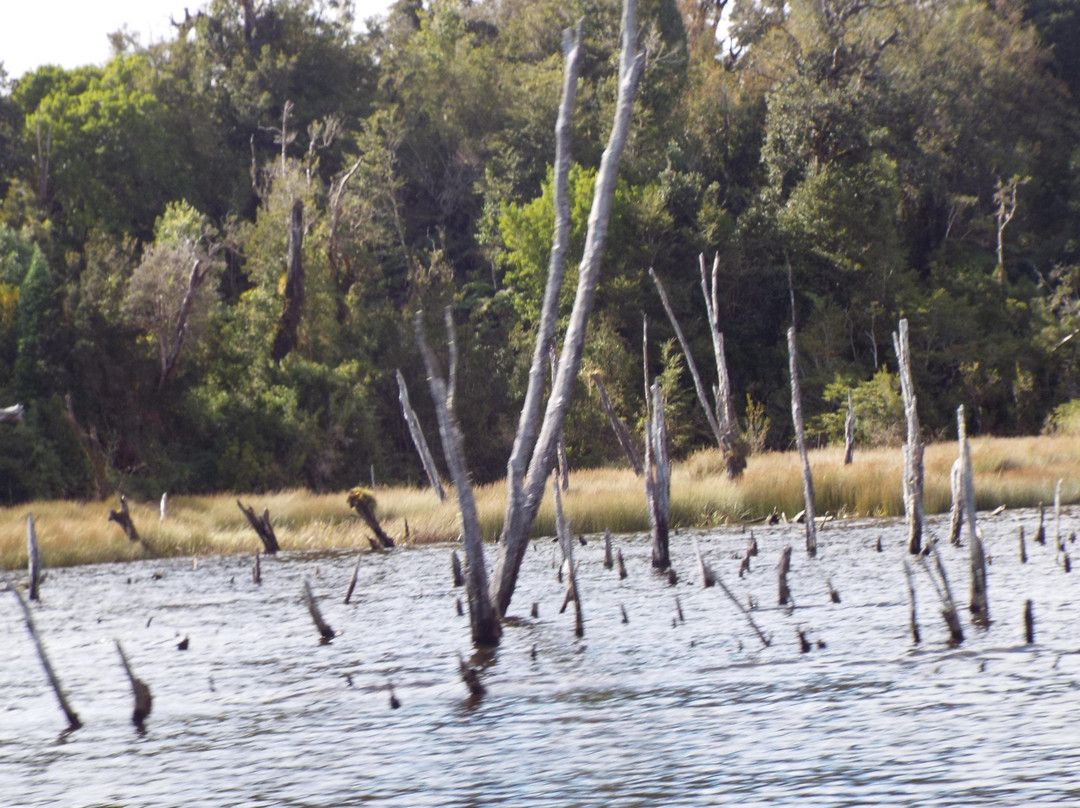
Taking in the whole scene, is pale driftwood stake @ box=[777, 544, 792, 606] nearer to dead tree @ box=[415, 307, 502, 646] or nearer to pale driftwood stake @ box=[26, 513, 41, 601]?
dead tree @ box=[415, 307, 502, 646]

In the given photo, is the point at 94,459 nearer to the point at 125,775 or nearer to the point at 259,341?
the point at 259,341

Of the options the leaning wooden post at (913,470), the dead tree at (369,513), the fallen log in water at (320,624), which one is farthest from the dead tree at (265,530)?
the leaning wooden post at (913,470)

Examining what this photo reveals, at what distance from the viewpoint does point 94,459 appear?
3662 centimetres

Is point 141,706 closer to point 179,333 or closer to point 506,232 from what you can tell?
point 179,333

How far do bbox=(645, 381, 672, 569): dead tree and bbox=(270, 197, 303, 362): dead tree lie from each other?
109 ft

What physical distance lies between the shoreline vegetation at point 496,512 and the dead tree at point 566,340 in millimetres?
14339

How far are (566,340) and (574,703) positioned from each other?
137 inches

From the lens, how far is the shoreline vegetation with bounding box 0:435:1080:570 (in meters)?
27.3

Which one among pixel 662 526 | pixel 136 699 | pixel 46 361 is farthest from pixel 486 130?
pixel 136 699

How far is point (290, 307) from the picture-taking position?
174ft

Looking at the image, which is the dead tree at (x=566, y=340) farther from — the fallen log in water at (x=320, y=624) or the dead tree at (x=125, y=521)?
the dead tree at (x=125, y=521)

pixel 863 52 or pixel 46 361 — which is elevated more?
pixel 863 52

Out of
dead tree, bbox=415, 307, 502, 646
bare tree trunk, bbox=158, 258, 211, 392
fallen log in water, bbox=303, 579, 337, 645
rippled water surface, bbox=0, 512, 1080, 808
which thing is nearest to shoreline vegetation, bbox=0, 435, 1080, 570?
rippled water surface, bbox=0, 512, 1080, 808

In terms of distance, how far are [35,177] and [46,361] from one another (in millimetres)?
15804
